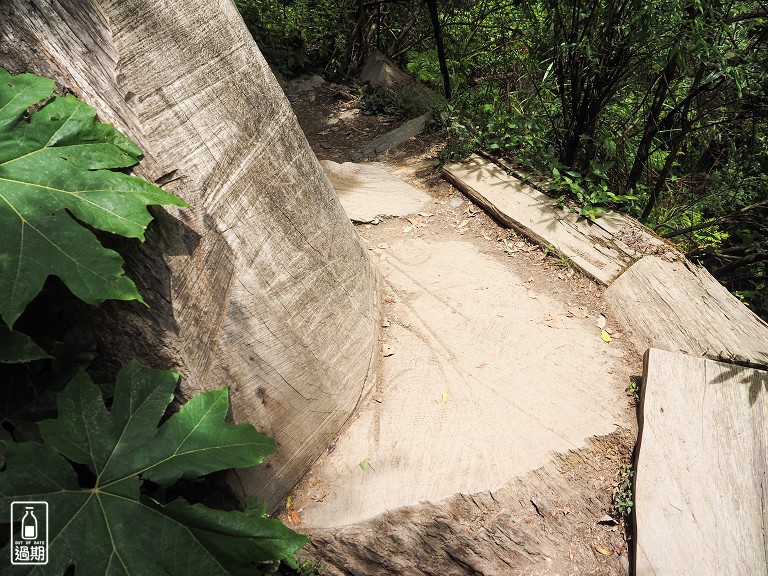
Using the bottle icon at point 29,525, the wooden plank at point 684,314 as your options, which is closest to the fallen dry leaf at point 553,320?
the wooden plank at point 684,314

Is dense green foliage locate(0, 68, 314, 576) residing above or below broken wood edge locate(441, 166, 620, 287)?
above

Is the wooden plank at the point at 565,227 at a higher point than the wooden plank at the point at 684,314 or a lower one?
higher

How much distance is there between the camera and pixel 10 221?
1.47 metres

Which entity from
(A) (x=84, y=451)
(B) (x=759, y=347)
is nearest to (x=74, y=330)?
(A) (x=84, y=451)

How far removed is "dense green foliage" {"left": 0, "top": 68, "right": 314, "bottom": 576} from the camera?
1484 millimetres

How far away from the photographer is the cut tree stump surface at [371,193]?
3908mm

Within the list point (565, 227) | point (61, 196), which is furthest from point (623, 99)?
point (61, 196)

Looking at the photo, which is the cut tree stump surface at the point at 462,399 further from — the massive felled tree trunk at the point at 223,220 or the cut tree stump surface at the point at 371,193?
the cut tree stump surface at the point at 371,193

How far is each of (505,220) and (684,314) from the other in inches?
45.4

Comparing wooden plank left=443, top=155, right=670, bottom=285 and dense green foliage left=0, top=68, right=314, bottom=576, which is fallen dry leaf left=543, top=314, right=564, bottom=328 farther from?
dense green foliage left=0, top=68, right=314, bottom=576

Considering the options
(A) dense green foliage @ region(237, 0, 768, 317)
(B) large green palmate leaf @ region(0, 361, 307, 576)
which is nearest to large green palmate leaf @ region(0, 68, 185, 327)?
(B) large green palmate leaf @ region(0, 361, 307, 576)

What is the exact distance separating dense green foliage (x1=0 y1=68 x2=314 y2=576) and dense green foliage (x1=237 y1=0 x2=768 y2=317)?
2835 millimetres

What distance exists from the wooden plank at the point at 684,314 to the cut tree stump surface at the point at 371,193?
1.41 m

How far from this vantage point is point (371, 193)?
410cm
